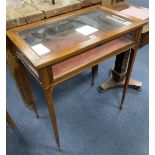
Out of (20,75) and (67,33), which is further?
(20,75)

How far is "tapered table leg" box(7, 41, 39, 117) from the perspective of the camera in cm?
112

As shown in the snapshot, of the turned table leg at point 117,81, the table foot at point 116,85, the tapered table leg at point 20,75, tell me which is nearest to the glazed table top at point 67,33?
the tapered table leg at point 20,75

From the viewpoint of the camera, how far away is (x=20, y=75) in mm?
1254

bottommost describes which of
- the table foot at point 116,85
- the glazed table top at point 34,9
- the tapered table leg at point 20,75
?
the table foot at point 116,85

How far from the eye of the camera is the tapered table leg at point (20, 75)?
1117 millimetres

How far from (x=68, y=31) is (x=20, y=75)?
1.68ft

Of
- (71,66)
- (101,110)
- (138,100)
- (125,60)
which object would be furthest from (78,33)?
(138,100)

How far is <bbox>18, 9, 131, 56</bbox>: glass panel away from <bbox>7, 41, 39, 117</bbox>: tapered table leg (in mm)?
227

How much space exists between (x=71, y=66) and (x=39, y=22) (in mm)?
356

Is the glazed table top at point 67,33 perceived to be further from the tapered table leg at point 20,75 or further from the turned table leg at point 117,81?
the turned table leg at point 117,81

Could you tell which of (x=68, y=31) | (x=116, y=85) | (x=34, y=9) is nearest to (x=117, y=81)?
(x=116, y=85)

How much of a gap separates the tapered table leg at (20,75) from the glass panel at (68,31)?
227mm

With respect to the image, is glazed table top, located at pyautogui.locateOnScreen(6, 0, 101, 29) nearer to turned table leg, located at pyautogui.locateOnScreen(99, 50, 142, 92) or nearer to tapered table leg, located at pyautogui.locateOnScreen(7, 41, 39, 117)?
tapered table leg, located at pyautogui.locateOnScreen(7, 41, 39, 117)

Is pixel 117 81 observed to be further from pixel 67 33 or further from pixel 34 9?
pixel 34 9
